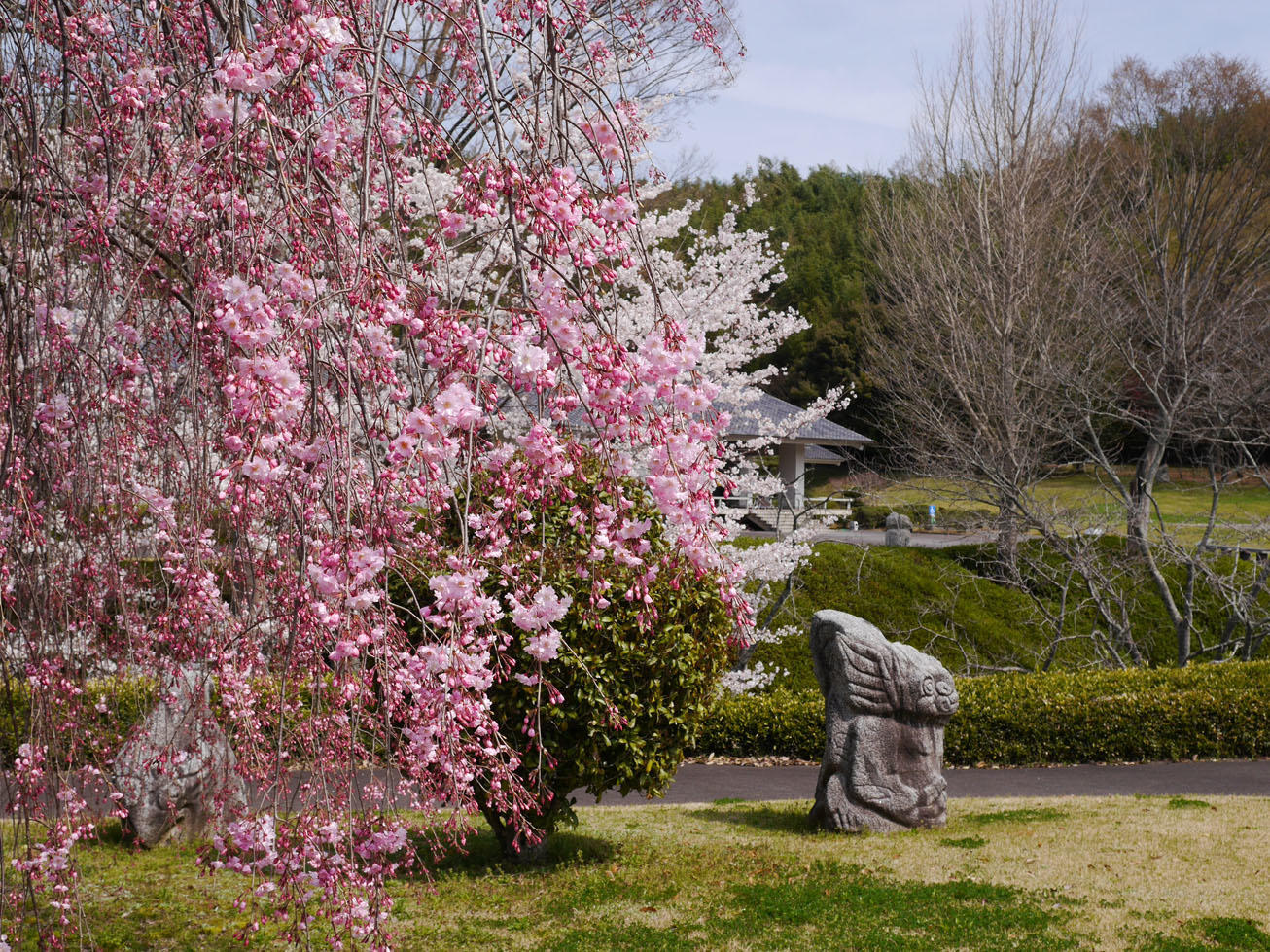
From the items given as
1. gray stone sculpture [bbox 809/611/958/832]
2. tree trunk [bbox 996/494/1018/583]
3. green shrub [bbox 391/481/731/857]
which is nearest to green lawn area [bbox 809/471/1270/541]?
tree trunk [bbox 996/494/1018/583]

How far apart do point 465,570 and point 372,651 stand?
0.44 meters

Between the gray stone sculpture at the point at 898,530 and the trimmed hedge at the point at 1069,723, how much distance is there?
960cm

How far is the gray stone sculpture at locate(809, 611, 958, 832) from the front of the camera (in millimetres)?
6254

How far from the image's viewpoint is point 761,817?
6.76 m

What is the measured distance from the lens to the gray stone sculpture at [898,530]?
19.0m

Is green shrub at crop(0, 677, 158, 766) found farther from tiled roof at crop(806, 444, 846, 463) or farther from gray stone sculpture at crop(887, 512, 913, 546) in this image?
tiled roof at crop(806, 444, 846, 463)

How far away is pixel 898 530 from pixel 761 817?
13097 mm

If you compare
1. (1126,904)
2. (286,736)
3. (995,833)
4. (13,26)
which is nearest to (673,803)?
(995,833)

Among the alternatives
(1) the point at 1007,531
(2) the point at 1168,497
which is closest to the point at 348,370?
(1) the point at 1007,531

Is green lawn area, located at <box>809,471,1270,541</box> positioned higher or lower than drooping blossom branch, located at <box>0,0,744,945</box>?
lower

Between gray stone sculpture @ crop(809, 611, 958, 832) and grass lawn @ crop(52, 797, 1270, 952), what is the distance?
0.18 m

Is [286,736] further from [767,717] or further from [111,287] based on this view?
[767,717]

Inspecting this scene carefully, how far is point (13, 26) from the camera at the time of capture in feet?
9.31

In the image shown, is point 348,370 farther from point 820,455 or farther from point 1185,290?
point 820,455
